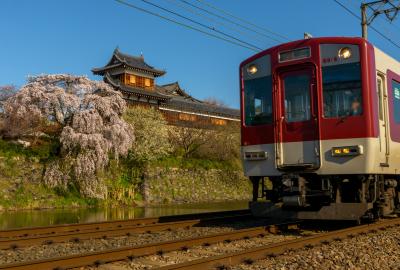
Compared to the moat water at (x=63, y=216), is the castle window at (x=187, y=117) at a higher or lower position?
higher

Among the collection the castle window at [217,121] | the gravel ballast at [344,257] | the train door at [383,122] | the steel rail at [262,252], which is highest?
the castle window at [217,121]

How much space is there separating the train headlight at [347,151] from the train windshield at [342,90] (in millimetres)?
625

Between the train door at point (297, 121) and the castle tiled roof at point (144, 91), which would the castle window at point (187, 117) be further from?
the train door at point (297, 121)

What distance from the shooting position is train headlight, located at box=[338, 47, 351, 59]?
8.91 m

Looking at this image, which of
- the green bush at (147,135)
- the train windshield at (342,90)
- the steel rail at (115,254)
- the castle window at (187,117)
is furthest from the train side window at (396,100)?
the castle window at (187,117)

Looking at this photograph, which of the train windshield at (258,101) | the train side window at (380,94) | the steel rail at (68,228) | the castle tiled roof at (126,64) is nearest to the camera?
the train side window at (380,94)

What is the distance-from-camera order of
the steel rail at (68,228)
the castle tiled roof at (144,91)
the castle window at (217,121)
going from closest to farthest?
the steel rail at (68,228) → the castle tiled roof at (144,91) → the castle window at (217,121)

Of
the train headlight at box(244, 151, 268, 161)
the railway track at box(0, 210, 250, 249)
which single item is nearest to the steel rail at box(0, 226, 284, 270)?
the train headlight at box(244, 151, 268, 161)

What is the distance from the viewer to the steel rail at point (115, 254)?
576 centimetres

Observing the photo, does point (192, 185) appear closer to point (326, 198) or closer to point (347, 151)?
point (326, 198)

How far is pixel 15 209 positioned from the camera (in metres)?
20.8

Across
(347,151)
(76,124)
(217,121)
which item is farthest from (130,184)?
(347,151)

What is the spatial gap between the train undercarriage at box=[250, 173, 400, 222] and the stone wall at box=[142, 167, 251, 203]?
57.9 ft

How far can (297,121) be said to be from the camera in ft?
30.8
